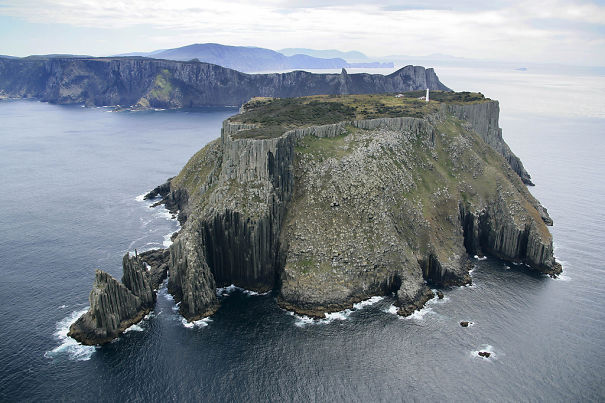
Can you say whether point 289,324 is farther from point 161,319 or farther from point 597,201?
point 597,201

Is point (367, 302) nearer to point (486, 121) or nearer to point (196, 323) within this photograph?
point (196, 323)

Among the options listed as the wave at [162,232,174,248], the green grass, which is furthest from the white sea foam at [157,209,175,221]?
the green grass

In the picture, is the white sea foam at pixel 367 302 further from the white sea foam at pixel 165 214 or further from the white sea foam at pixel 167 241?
the white sea foam at pixel 165 214

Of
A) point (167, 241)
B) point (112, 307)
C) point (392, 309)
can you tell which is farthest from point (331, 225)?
point (112, 307)

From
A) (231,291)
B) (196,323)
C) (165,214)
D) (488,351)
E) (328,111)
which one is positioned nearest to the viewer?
(488,351)

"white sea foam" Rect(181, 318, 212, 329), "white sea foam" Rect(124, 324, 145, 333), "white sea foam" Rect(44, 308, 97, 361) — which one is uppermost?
"white sea foam" Rect(181, 318, 212, 329)

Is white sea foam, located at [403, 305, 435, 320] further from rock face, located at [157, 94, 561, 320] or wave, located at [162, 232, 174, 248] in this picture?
wave, located at [162, 232, 174, 248]
